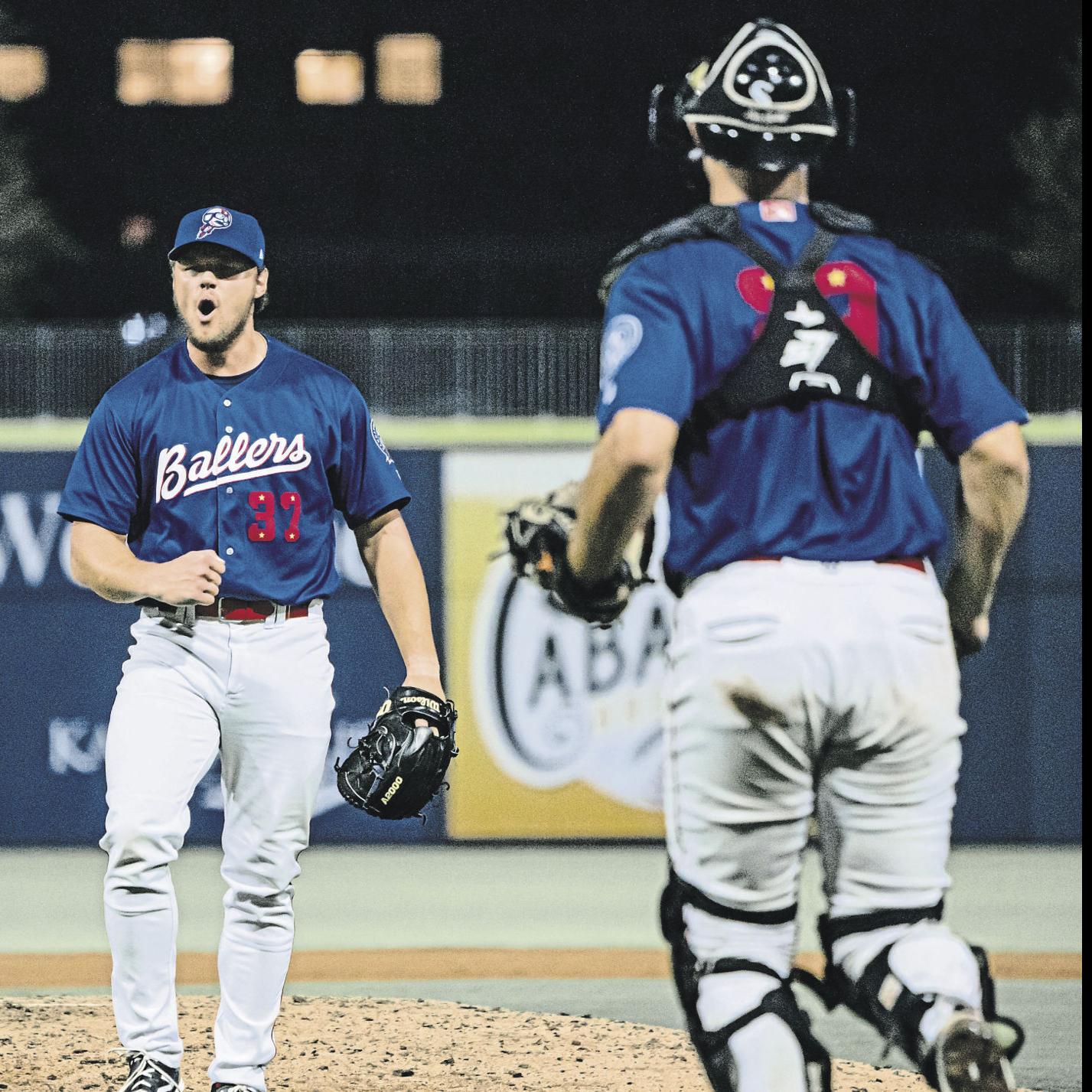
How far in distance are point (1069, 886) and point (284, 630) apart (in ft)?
20.5

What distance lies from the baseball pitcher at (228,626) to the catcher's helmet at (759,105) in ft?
5.94

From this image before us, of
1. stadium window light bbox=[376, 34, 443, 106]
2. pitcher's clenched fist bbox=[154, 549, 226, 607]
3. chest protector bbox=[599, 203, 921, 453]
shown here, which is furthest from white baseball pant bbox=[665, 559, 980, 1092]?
stadium window light bbox=[376, 34, 443, 106]

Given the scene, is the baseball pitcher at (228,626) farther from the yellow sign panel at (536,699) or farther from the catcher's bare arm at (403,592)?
the yellow sign panel at (536,699)

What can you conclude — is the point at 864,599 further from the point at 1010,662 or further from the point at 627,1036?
the point at 1010,662

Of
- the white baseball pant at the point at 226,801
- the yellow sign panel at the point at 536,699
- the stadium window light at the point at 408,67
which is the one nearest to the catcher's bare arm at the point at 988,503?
the white baseball pant at the point at 226,801

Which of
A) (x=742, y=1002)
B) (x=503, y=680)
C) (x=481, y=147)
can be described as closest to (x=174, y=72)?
(x=481, y=147)

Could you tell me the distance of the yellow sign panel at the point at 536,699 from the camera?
431 inches

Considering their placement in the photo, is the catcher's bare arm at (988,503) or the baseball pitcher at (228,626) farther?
the baseball pitcher at (228,626)

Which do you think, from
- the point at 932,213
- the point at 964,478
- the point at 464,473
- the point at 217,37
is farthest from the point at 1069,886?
the point at 217,37

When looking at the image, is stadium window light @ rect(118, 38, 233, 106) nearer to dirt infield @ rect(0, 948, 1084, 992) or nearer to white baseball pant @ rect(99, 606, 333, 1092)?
dirt infield @ rect(0, 948, 1084, 992)

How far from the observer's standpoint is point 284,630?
503 cm

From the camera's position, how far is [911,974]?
3.48m

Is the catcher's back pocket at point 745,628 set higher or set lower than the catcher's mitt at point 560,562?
lower

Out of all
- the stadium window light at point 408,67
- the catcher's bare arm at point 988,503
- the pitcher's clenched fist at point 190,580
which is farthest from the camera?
the stadium window light at point 408,67
